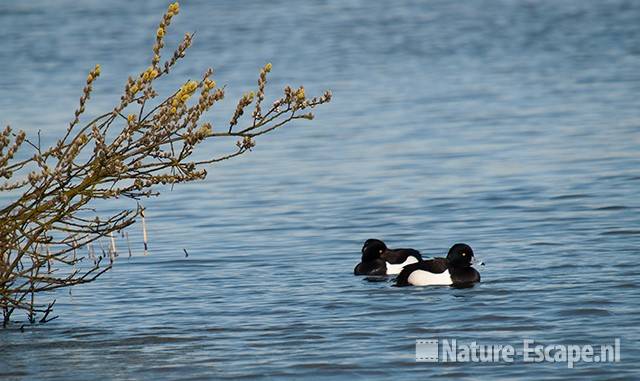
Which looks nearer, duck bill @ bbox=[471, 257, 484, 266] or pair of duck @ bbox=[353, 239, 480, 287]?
pair of duck @ bbox=[353, 239, 480, 287]

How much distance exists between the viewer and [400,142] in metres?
23.5

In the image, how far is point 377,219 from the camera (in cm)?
1730

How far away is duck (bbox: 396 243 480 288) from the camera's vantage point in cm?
1316

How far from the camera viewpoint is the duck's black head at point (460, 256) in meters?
13.4

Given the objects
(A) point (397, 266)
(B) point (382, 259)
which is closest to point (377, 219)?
(A) point (397, 266)

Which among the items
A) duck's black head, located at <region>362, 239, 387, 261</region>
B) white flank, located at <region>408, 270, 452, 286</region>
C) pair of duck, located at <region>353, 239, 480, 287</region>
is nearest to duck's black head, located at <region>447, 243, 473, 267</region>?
pair of duck, located at <region>353, 239, 480, 287</region>

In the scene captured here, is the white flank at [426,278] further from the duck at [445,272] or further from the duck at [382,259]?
the duck at [382,259]

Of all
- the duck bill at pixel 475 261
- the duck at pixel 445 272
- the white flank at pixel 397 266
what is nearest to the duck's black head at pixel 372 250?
the white flank at pixel 397 266

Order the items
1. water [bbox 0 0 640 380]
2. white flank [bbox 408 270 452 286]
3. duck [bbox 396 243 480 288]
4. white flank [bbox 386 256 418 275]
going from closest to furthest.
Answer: water [bbox 0 0 640 380] < duck [bbox 396 243 480 288] < white flank [bbox 408 270 452 286] < white flank [bbox 386 256 418 275]

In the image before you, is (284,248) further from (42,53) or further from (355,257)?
(42,53)

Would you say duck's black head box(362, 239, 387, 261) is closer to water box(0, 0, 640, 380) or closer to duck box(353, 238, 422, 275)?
duck box(353, 238, 422, 275)

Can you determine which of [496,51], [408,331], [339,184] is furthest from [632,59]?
[408,331]

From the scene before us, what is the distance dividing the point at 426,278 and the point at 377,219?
4.03 m

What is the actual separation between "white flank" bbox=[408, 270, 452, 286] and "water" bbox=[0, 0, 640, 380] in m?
0.19
